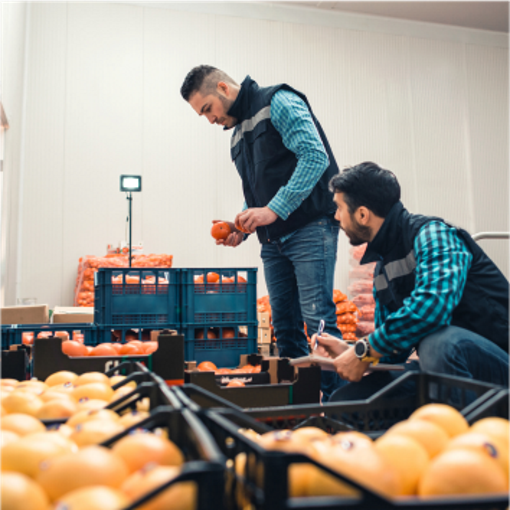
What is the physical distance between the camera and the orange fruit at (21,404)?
845 mm

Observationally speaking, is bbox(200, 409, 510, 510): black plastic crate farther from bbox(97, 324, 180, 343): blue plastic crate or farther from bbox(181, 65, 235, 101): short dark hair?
bbox(181, 65, 235, 101): short dark hair

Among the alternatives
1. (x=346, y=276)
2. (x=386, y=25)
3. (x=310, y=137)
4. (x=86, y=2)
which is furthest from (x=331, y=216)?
(x=386, y=25)

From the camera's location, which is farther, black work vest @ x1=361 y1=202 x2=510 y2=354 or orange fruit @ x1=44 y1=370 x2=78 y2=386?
black work vest @ x1=361 y1=202 x2=510 y2=354

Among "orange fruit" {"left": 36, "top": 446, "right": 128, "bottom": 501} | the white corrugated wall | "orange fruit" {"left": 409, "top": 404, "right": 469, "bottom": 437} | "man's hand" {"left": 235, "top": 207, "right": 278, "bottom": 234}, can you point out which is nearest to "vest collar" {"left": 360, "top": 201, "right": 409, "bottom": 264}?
"man's hand" {"left": 235, "top": 207, "right": 278, "bottom": 234}

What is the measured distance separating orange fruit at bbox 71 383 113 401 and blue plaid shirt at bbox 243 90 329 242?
139 centimetres

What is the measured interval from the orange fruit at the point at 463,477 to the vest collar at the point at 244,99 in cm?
219

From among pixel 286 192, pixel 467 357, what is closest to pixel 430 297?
pixel 467 357

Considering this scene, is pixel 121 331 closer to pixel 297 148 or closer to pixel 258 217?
pixel 258 217

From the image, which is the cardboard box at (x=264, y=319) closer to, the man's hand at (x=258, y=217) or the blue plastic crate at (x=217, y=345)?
the blue plastic crate at (x=217, y=345)

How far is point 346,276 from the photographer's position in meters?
7.82

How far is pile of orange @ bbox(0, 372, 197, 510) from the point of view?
0.42m

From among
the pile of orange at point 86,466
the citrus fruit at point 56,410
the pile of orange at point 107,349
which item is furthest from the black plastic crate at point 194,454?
the pile of orange at point 107,349

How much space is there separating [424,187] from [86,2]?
5972mm

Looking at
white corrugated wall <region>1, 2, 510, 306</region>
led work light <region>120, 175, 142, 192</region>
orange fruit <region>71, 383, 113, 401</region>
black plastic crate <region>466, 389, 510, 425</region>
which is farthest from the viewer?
white corrugated wall <region>1, 2, 510, 306</region>
